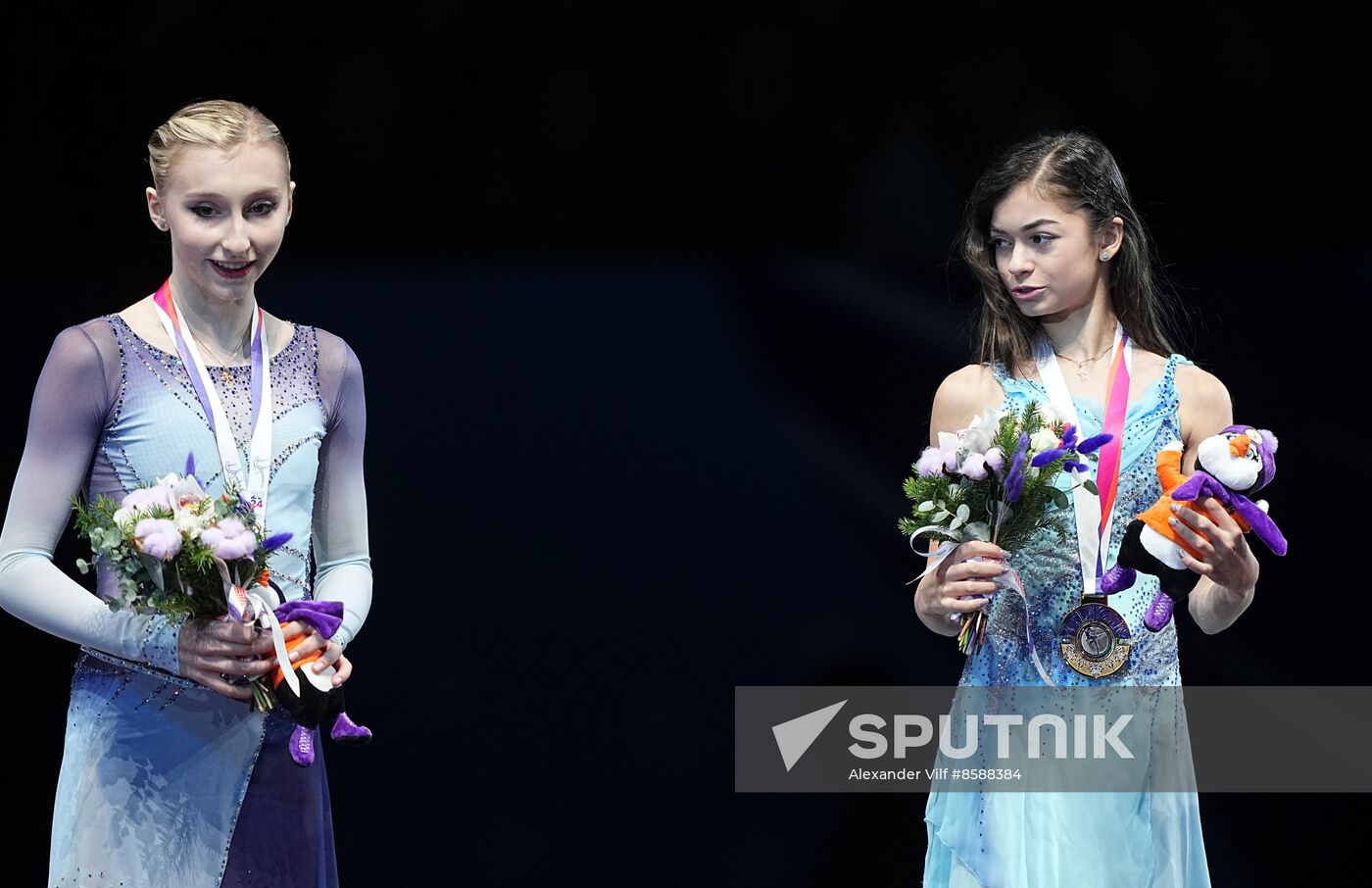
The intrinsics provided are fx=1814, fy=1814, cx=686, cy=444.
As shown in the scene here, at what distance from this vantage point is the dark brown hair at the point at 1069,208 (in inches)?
125

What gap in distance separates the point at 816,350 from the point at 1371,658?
1.56 metres

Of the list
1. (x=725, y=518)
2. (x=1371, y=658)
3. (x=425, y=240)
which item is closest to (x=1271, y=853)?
(x=1371, y=658)

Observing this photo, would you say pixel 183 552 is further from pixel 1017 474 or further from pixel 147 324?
pixel 1017 474

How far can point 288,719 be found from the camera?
2.75m

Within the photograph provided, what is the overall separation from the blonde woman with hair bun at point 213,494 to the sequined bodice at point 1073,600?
1.07m

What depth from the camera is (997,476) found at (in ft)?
9.36

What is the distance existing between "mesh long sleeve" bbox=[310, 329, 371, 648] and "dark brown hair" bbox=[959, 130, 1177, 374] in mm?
1131

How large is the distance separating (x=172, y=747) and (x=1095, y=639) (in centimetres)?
148

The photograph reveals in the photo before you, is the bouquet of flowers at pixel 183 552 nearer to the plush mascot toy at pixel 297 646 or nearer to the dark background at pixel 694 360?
the plush mascot toy at pixel 297 646

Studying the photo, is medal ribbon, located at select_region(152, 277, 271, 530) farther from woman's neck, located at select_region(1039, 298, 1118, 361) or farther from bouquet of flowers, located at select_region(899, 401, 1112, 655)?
woman's neck, located at select_region(1039, 298, 1118, 361)

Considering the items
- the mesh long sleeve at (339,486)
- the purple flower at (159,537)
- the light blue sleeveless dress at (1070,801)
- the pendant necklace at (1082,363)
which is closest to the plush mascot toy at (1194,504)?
the light blue sleeveless dress at (1070,801)

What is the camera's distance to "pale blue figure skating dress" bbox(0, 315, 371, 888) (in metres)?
2.61

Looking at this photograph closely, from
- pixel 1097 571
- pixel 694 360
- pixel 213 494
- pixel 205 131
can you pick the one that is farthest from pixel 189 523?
pixel 694 360

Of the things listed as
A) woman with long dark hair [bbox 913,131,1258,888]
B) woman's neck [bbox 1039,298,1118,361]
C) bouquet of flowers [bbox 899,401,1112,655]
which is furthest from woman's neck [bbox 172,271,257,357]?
woman's neck [bbox 1039,298,1118,361]
